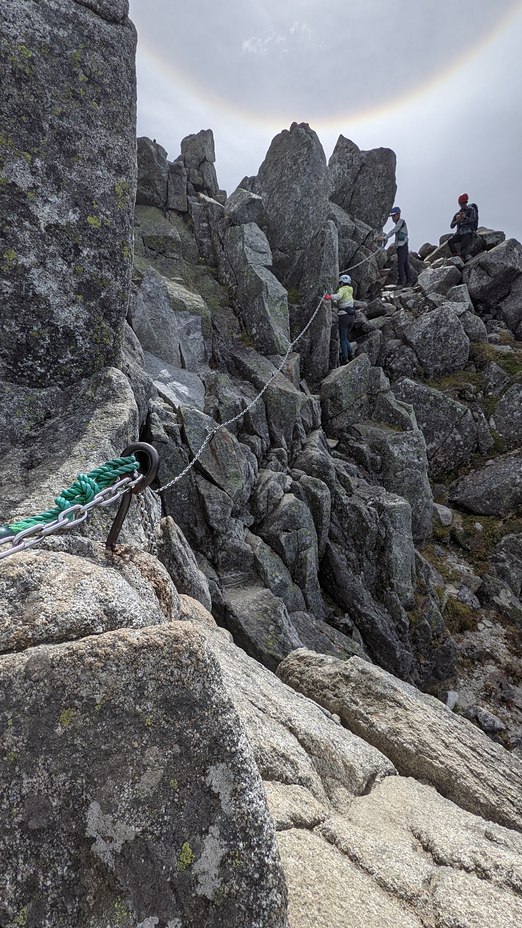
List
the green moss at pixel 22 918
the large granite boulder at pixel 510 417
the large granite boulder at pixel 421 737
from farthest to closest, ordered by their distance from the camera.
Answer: the large granite boulder at pixel 510 417 < the large granite boulder at pixel 421 737 < the green moss at pixel 22 918

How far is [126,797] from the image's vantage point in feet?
10.1

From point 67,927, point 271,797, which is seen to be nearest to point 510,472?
point 271,797

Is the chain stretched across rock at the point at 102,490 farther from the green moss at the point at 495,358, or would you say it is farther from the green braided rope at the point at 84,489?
the green moss at the point at 495,358

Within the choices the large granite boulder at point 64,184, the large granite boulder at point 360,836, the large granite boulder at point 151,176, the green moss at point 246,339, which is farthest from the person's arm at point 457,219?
the large granite boulder at point 360,836

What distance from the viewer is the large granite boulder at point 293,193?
1374 inches

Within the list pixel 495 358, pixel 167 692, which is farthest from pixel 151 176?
pixel 167 692

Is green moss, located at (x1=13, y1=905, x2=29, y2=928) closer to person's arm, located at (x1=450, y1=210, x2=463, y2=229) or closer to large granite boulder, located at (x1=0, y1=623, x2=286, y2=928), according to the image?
large granite boulder, located at (x1=0, y1=623, x2=286, y2=928)

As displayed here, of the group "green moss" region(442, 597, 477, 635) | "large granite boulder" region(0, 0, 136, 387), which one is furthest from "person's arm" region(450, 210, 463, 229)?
"large granite boulder" region(0, 0, 136, 387)

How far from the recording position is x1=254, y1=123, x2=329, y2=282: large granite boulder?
34906 millimetres

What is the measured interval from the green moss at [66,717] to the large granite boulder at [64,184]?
20.1 ft

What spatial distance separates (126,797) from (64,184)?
876 centimetres

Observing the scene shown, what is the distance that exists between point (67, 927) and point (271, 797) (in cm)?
263

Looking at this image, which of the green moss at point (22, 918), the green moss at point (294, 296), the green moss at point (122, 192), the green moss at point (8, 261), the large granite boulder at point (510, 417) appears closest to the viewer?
the green moss at point (22, 918)

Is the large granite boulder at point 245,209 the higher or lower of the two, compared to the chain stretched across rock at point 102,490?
higher
